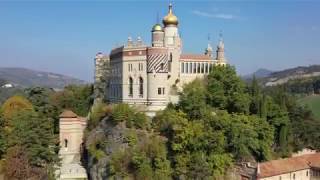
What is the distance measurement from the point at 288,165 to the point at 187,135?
1103 cm

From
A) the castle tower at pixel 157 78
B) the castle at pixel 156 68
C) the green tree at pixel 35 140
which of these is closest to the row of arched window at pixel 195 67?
the castle at pixel 156 68

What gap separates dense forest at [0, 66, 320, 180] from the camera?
147ft

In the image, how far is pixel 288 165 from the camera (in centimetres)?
4703

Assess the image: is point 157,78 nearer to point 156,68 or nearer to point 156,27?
point 156,68

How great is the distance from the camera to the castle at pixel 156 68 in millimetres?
54094

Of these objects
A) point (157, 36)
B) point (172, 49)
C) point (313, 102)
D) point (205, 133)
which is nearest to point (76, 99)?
point (172, 49)

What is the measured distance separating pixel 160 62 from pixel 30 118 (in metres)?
17.3

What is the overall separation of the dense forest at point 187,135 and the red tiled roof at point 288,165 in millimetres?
1763

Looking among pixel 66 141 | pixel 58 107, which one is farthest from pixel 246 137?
pixel 58 107

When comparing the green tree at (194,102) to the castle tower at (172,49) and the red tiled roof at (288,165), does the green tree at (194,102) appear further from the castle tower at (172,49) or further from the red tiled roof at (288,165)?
the red tiled roof at (288,165)

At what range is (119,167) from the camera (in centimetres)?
4600

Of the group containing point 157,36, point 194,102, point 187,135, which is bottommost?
point 187,135

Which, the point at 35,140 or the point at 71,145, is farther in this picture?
the point at 71,145

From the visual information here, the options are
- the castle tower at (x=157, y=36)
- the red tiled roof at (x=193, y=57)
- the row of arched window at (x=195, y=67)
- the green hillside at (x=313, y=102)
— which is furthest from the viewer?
the green hillside at (x=313, y=102)
